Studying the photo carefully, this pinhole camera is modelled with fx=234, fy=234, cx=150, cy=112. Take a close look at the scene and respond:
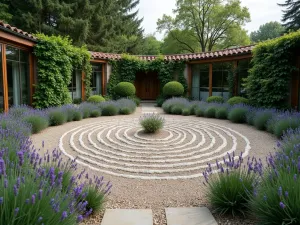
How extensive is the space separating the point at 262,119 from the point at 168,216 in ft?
18.7

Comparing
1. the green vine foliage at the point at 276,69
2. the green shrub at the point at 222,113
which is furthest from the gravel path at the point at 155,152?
the green vine foliage at the point at 276,69

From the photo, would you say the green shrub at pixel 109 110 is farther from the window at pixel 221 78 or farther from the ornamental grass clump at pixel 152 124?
the window at pixel 221 78

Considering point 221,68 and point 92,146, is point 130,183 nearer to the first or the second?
point 92,146

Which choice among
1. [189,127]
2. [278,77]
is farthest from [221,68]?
[189,127]

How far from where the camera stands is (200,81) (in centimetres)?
1503

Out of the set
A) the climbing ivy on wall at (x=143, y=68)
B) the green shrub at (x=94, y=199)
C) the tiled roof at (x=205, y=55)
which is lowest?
the green shrub at (x=94, y=199)

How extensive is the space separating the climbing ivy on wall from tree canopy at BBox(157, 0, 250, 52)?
1325 cm

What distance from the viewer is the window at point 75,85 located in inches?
505

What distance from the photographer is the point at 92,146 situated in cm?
586

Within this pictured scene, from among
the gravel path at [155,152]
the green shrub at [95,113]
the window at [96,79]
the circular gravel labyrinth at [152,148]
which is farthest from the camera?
the window at [96,79]

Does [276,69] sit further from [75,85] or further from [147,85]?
[147,85]

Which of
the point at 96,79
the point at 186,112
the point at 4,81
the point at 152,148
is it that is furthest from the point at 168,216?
the point at 96,79

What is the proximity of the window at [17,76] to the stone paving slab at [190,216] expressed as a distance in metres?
7.89

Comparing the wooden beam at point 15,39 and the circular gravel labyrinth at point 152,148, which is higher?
the wooden beam at point 15,39
